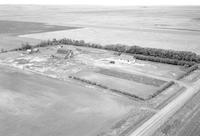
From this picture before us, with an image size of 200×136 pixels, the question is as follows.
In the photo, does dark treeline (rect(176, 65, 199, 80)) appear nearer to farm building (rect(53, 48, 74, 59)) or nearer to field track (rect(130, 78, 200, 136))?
A: field track (rect(130, 78, 200, 136))

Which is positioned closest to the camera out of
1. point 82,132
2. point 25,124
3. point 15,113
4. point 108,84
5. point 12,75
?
point 82,132

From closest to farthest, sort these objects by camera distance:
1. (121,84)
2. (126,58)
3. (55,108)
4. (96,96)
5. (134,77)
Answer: (55,108) < (96,96) < (121,84) < (134,77) < (126,58)

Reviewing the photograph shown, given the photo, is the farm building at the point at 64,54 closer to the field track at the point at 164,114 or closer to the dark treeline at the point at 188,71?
the dark treeline at the point at 188,71

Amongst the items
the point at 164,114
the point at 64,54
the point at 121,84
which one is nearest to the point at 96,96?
the point at 121,84

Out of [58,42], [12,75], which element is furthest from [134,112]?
[58,42]

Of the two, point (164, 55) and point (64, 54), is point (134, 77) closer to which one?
point (164, 55)

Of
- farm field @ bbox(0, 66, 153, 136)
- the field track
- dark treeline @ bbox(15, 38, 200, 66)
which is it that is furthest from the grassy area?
dark treeline @ bbox(15, 38, 200, 66)

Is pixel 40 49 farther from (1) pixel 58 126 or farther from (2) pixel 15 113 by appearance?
(1) pixel 58 126

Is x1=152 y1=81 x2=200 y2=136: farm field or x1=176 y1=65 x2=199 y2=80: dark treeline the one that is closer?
x1=152 y1=81 x2=200 y2=136: farm field
